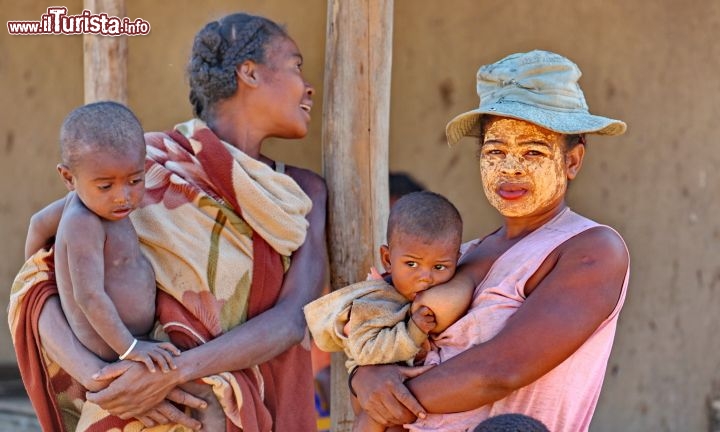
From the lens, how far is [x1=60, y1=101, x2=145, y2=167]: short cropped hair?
3.47m

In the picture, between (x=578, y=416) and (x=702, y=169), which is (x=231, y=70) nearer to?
(x=578, y=416)

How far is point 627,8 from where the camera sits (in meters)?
5.69

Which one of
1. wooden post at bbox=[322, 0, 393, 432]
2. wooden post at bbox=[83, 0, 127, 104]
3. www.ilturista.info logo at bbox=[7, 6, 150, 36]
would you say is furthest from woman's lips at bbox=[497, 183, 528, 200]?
www.ilturista.info logo at bbox=[7, 6, 150, 36]

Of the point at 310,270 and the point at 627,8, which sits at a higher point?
the point at 627,8

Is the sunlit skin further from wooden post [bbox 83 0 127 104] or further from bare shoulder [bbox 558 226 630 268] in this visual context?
wooden post [bbox 83 0 127 104]

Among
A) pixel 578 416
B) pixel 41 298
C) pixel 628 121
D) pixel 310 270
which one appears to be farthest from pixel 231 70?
pixel 628 121

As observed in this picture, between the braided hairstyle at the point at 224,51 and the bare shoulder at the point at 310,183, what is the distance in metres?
0.37

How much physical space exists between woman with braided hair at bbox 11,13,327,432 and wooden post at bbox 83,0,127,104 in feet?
3.25

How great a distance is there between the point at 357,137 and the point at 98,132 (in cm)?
117

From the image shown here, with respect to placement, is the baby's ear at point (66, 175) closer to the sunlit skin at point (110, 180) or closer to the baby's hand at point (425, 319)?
the sunlit skin at point (110, 180)

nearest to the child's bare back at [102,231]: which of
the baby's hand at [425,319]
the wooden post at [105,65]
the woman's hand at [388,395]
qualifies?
the woman's hand at [388,395]

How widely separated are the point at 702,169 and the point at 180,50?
2718 millimetres

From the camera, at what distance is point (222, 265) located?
3.90 m

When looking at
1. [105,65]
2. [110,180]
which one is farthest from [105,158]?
[105,65]
